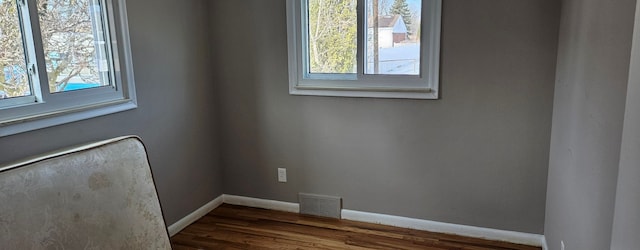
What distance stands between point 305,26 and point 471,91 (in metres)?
1.18

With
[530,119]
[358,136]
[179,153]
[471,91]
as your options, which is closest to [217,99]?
[179,153]

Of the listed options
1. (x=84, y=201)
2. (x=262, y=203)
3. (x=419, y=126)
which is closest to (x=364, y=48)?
(x=419, y=126)

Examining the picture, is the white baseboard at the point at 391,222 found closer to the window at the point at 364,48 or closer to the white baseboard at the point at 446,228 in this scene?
the white baseboard at the point at 446,228

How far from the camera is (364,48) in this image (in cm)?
291

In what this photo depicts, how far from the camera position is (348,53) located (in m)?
2.98

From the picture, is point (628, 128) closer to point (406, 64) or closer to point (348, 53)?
point (406, 64)

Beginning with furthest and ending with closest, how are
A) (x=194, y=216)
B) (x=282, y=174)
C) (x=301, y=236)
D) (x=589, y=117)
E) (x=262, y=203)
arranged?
(x=262, y=203) < (x=282, y=174) < (x=194, y=216) < (x=301, y=236) < (x=589, y=117)

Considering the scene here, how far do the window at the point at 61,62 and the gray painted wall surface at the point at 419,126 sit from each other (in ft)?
2.77

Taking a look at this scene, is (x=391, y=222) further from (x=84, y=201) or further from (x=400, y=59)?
(x=84, y=201)

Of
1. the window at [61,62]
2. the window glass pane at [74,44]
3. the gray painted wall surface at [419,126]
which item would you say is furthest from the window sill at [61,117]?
the gray painted wall surface at [419,126]

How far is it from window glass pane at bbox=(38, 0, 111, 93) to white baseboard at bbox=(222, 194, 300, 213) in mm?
1390

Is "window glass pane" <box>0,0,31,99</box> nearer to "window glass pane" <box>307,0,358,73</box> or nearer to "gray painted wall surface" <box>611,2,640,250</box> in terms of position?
"window glass pane" <box>307,0,358,73</box>

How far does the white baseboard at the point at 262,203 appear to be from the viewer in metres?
3.34

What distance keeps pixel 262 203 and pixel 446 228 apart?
138 centimetres
